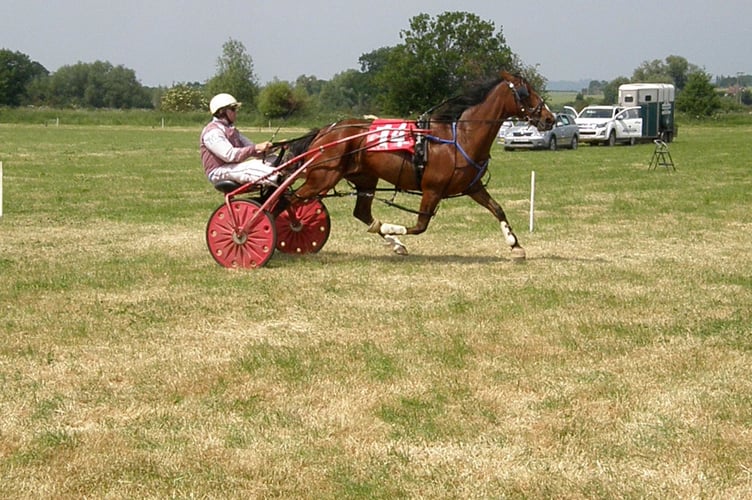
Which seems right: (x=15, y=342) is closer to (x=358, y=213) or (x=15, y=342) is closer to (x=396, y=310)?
(x=396, y=310)

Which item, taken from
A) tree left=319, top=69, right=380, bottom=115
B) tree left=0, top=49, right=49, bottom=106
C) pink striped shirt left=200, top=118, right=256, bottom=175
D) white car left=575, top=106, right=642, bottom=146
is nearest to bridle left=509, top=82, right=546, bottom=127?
pink striped shirt left=200, top=118, right=256, bottom=175

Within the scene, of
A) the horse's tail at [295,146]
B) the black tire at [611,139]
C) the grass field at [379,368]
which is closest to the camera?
the grass field at [379,368]

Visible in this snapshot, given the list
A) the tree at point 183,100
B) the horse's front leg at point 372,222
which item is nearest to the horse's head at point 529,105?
the horse's front leg at point 372,222

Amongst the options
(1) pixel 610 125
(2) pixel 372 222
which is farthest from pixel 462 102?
(1) pixel 610 125

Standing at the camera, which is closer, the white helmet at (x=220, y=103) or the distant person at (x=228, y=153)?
the distant person at (x=228, y=153)

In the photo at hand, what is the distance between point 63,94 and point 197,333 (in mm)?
146125

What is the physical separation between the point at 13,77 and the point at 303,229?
11772cm

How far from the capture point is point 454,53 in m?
75.1

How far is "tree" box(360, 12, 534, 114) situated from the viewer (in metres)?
71.9

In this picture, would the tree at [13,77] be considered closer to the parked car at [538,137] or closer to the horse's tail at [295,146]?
the parked car at [538,137]

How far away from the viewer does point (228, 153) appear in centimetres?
1161

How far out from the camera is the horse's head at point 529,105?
472 inches

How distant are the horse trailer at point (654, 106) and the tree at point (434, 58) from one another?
14748 millimetres

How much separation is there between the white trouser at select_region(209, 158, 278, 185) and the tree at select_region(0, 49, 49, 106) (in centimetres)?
11514
